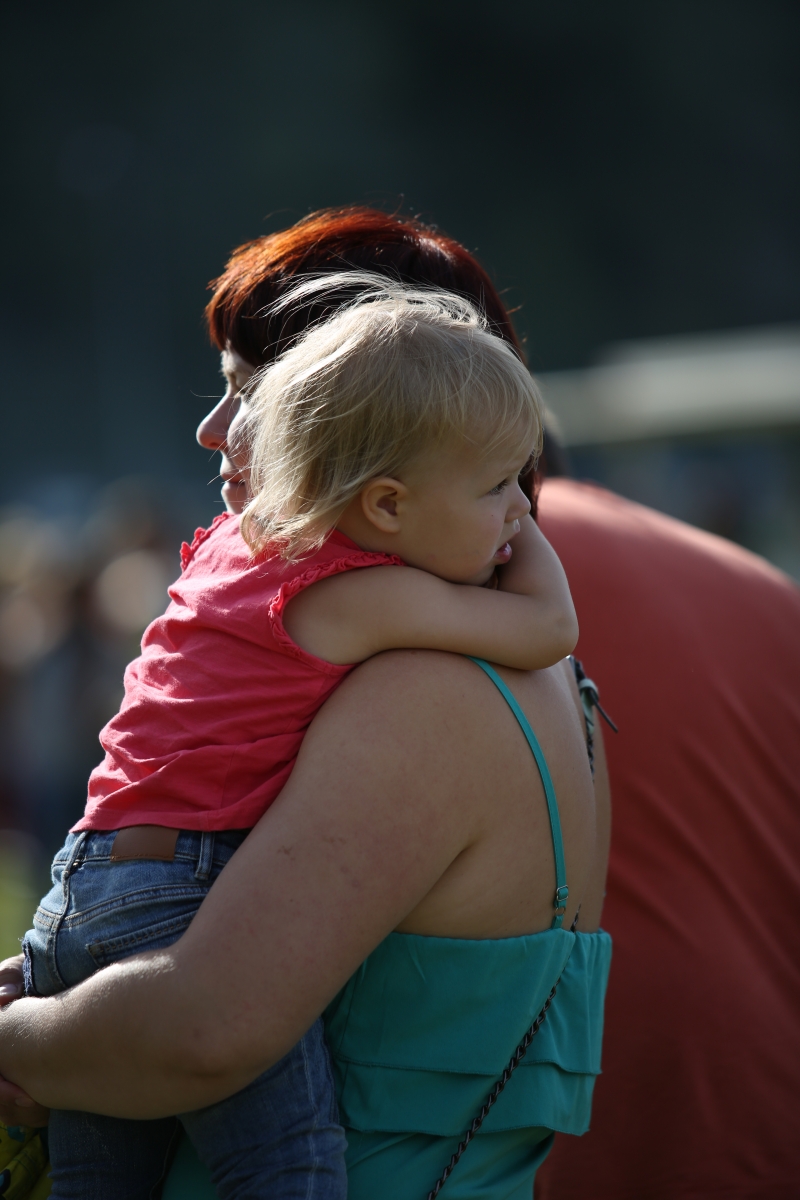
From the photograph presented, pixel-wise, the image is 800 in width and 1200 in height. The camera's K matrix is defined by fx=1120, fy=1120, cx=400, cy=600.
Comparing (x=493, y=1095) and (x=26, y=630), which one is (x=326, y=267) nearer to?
(x=493, y=1095)

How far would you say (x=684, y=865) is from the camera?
82.4 inches

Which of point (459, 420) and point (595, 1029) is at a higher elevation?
point (459, 420)

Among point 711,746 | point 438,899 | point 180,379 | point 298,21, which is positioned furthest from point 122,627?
point 298,21

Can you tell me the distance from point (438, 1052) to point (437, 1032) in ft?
0.08

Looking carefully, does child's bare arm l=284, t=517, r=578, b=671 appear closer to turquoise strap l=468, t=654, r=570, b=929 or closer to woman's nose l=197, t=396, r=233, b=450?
turquoise strap l=468, t=654, r=570, b=929

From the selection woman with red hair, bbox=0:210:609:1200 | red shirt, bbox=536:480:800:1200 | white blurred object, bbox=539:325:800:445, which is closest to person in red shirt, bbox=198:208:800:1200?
red shirt, bbox=536:480:800:1200

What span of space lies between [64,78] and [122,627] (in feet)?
128

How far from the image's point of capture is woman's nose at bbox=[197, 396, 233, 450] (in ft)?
5.57

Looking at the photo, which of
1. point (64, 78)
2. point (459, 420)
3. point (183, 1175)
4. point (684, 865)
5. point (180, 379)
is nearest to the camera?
point (459, 420)

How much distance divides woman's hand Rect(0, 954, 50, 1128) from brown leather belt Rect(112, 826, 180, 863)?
12.3 inches

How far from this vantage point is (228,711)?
1.36m

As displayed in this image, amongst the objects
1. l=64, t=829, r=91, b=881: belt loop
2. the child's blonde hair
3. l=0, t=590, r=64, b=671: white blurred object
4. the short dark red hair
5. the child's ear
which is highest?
the short dark red hair

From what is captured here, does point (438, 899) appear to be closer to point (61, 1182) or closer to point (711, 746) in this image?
point (61, 1182)

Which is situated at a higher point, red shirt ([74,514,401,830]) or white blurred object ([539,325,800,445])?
red shirt ([74,514,401,830])
